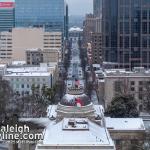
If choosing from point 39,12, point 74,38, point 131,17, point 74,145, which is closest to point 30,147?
point 74,145

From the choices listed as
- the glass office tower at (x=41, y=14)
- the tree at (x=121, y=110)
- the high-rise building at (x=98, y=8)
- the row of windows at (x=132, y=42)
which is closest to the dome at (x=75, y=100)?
the tree at (x=121, y=110)

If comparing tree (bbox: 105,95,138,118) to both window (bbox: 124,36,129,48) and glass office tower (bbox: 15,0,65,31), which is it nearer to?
window (bbox: 124,36,129,48)

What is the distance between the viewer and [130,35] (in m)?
74.2

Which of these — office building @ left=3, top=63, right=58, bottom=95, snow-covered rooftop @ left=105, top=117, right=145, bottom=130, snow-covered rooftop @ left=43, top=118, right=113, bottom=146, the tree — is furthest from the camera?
office building @ left=3, top=63, right=58, bottom=95

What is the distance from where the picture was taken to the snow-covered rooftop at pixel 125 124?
3350cm

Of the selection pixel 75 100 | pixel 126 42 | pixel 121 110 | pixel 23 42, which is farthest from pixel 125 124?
pixel 23 42

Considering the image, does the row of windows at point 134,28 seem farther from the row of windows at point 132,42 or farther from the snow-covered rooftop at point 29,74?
the snow-covered rooftop at point 29,74

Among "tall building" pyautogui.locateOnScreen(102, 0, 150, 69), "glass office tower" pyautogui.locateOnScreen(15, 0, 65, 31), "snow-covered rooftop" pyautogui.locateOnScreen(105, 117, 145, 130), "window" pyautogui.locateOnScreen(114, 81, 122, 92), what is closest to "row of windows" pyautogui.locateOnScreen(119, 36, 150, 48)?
"tall building" pyautogui.locateOnScreen(102, 0, 150, 69)

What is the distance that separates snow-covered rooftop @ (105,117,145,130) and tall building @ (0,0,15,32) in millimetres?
95907

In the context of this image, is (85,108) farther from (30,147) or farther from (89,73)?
(89,73)

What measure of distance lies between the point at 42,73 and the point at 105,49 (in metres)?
17.8

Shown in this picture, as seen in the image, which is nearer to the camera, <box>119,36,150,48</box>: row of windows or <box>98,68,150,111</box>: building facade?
<box>98,68,150,111</box>: building facade

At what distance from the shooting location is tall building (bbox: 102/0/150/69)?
73688 mm

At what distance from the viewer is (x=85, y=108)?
31.4 m
